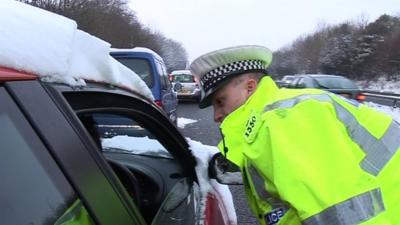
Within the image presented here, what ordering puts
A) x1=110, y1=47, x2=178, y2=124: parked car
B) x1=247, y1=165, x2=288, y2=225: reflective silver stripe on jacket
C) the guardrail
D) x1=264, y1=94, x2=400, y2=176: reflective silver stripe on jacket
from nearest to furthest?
x1=264, y1=94, x2=400, y2=176: reflective silver stripe on jacket < x1=247, y1=165, x2=288, y2=225: reflective silver stripe on jacket < x1=110, y1=47, x2=178, y2=124: parked car < the guardrail

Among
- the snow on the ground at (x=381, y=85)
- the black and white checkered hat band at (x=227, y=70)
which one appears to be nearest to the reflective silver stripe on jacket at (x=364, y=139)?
the black and white checkered hat band at (x=227, y=70)

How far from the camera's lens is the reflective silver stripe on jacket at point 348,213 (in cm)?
142

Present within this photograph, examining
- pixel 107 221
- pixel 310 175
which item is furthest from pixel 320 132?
pixel 107 221

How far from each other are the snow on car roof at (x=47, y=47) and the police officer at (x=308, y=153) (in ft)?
1.55

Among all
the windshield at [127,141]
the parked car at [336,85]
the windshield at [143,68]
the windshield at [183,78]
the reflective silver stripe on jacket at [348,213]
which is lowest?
the windshield at [183,78]

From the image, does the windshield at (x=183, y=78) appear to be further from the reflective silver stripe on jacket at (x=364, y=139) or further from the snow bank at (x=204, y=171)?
the reflective silver stripe on jacket at (x=364, y=139)

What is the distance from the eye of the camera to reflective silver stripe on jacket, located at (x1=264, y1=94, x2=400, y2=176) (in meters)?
1.58

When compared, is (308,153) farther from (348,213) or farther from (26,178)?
(26,178)

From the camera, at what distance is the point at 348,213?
1431mm

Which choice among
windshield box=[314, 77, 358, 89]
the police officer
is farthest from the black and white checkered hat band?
windshield box=[314, 77, 358, 89]

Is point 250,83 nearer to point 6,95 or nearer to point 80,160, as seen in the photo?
point 80,160

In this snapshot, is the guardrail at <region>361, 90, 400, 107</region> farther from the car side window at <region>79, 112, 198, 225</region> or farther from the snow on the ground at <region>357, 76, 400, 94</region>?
the snow on the ground at <region>357, 76, 400, 94</region>

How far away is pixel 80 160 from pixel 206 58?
748 millimetres

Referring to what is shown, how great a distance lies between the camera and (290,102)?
1.64 metres
